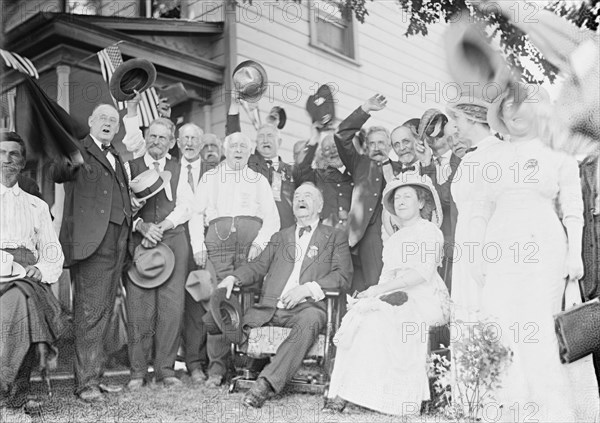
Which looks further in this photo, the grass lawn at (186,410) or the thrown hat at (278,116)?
the thrown hat at (278,116)

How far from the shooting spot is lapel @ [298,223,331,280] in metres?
4.62

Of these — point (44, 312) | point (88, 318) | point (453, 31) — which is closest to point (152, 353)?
point (88, 318)

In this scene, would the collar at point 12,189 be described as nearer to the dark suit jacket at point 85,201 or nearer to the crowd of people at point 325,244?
the crowd of people at point 325,244

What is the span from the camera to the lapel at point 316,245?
4.62 metres

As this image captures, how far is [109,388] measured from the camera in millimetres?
4480

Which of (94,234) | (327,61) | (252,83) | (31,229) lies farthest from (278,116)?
(31,229)

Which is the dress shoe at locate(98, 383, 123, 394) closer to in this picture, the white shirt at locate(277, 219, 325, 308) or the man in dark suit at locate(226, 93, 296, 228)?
the white shirt at locate(277, 219, 325, 308)

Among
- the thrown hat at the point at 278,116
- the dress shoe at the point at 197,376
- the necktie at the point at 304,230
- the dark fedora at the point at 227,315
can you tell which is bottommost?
the dress shoe at the point at 197,376

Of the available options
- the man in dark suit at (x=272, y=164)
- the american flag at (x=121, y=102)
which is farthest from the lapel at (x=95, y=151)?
the man in dark suit at (x=272, y=164)

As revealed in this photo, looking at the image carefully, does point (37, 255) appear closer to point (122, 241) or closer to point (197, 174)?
point (122, 241)

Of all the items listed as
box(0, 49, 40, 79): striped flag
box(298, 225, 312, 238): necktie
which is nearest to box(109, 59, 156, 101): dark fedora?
box(0, 49, 40, 79): striped flag

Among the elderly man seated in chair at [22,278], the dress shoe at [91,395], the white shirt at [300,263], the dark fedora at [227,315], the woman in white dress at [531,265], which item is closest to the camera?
the elderly man seated in chair at [22,278]

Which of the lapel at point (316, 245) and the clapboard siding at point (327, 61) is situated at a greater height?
the clapboard siding at point (327, 61)

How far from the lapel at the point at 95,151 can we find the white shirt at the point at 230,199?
59cm
